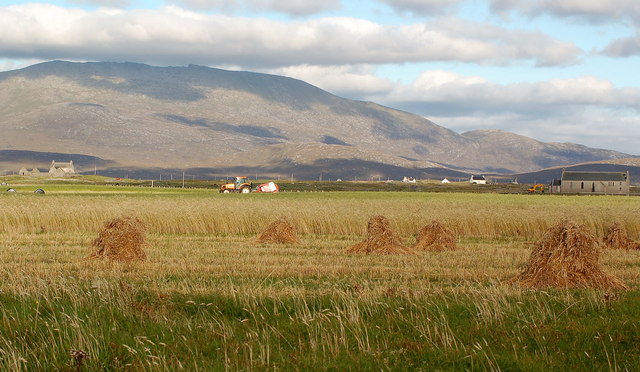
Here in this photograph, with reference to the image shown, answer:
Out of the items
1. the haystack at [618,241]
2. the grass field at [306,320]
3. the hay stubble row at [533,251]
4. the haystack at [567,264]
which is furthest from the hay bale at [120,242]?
the haystack at [618,241]

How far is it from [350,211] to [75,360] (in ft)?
96.0

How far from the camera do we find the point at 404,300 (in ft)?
43.5

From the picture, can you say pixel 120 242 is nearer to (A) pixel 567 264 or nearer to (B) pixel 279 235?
(B) pixel 279 235

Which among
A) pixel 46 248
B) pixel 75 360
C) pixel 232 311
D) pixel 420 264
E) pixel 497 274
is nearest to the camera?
pixel 75 360

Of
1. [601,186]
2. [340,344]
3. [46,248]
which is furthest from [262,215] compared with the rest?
[601,186]

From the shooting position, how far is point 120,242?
73.6 feet

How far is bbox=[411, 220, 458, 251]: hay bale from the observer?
27.1 meters

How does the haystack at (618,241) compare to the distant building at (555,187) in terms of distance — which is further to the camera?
the distant building at (555,187)

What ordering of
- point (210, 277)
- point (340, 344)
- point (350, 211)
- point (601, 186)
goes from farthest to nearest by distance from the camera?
point (601, 186)
point (350, 211)
point (210, 277)
point (340, 344)

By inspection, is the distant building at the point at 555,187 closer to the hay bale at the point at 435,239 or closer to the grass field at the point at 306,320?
the hay bale at the point at 435,239

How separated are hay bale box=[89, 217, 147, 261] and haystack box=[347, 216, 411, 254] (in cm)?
740

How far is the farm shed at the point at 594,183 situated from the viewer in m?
122

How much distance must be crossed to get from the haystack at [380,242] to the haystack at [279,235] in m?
4.42

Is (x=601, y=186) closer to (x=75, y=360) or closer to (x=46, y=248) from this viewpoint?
(x=46, y=248)
